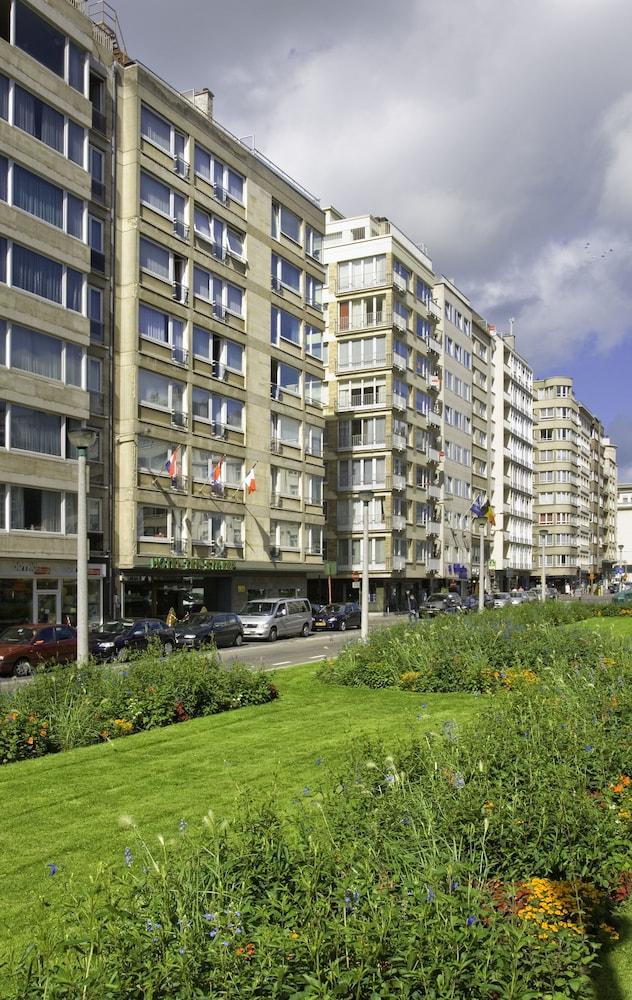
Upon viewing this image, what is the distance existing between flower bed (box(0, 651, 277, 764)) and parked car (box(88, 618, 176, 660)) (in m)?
12.9

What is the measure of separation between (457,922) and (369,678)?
14950mm

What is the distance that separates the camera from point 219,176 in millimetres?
47312

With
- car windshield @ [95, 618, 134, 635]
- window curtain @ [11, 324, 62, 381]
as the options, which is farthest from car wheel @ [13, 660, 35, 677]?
window curtain @ [11, 324, 62, 381]

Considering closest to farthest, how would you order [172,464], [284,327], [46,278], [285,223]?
1. [46,278]
2. [172,464]
3. [284,327]
4. [285,223]

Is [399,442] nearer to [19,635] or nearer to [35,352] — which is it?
[35,352]

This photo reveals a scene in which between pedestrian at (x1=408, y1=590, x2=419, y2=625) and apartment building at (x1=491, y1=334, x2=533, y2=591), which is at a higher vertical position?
apartment building at (x1=491, y1=334, x2=533, y2=591)

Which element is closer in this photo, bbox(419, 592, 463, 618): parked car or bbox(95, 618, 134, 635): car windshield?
bbox(95, 618, 134, 635): car windshield

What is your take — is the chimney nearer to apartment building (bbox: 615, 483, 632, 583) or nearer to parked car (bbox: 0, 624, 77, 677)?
parked car (bbox: 0, 624, 77, 677)

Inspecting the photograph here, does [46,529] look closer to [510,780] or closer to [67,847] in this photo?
[67,847]

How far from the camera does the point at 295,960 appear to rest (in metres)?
4.18

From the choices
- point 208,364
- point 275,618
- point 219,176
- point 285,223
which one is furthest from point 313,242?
point 275,618

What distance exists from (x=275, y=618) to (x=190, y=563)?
186 inches

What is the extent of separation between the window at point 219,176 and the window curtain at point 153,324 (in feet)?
26.8

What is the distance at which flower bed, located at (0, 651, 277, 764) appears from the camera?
12219 mm
